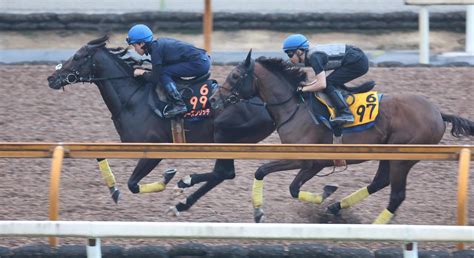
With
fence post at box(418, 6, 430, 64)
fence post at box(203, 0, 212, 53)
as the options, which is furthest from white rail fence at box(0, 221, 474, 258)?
fence post at box(203, 0, 212, 53)

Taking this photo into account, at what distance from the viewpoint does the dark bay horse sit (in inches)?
354

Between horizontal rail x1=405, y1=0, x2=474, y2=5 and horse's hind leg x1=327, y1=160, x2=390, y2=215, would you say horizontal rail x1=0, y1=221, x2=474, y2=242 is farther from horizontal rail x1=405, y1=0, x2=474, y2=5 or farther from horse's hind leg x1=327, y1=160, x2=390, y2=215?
horizontal rail x1=405, y1=0, x2=474, y2=5

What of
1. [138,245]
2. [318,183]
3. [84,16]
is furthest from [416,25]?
[138,245]

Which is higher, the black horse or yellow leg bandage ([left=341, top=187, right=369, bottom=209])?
the black horse

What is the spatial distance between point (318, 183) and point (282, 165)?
148cm

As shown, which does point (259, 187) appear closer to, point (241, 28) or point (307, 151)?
point (307, 151)

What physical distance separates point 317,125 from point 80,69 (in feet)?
7.54

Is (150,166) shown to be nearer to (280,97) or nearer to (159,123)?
(159,123)

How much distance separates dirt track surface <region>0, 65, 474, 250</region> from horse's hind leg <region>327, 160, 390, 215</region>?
0.12 meters

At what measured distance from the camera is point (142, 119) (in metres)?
9.73

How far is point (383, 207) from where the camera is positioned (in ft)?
31.6

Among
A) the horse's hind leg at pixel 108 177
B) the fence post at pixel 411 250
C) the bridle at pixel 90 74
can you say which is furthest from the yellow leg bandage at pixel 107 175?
the fence post at pixel 411 250

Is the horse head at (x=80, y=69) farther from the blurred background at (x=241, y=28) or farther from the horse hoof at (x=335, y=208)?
the blurred background at (x=241, y=28)

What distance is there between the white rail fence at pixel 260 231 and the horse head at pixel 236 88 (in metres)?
2.65
